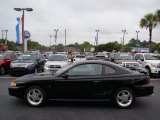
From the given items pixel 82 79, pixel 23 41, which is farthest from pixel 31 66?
pixel 23 41

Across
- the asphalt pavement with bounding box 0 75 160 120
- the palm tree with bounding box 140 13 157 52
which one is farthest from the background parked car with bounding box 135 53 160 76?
the palm tree with bounding box 140 13 157 52

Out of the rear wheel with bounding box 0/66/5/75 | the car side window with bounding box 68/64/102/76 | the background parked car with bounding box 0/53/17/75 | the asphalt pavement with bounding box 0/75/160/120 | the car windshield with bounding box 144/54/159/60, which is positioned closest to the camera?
the asphalt pavement with bounding box 0/75/160/120

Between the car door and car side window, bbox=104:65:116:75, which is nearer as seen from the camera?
the car door

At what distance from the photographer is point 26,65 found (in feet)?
56.0

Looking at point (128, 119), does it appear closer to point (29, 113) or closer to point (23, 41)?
point (29, 113)

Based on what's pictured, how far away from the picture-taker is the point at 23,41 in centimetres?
3241

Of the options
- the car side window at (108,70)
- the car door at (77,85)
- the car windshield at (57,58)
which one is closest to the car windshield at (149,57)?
the car windshield at (57,58)

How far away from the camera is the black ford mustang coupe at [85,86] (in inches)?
322

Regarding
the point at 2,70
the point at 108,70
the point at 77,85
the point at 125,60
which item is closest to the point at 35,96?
the point at 77,85

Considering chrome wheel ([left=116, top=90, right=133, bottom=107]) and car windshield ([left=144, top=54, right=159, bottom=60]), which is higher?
car windshield ([left=144, top=54, right=159, bottom=60])

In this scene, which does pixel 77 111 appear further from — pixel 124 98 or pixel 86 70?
pixel 124 98

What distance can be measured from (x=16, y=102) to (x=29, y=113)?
5.03 ft

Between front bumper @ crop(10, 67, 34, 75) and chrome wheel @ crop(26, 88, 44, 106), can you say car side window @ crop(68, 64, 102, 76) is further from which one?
front bumper @ crop(10, 67, 34, 75)

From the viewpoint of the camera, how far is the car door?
321 inches
